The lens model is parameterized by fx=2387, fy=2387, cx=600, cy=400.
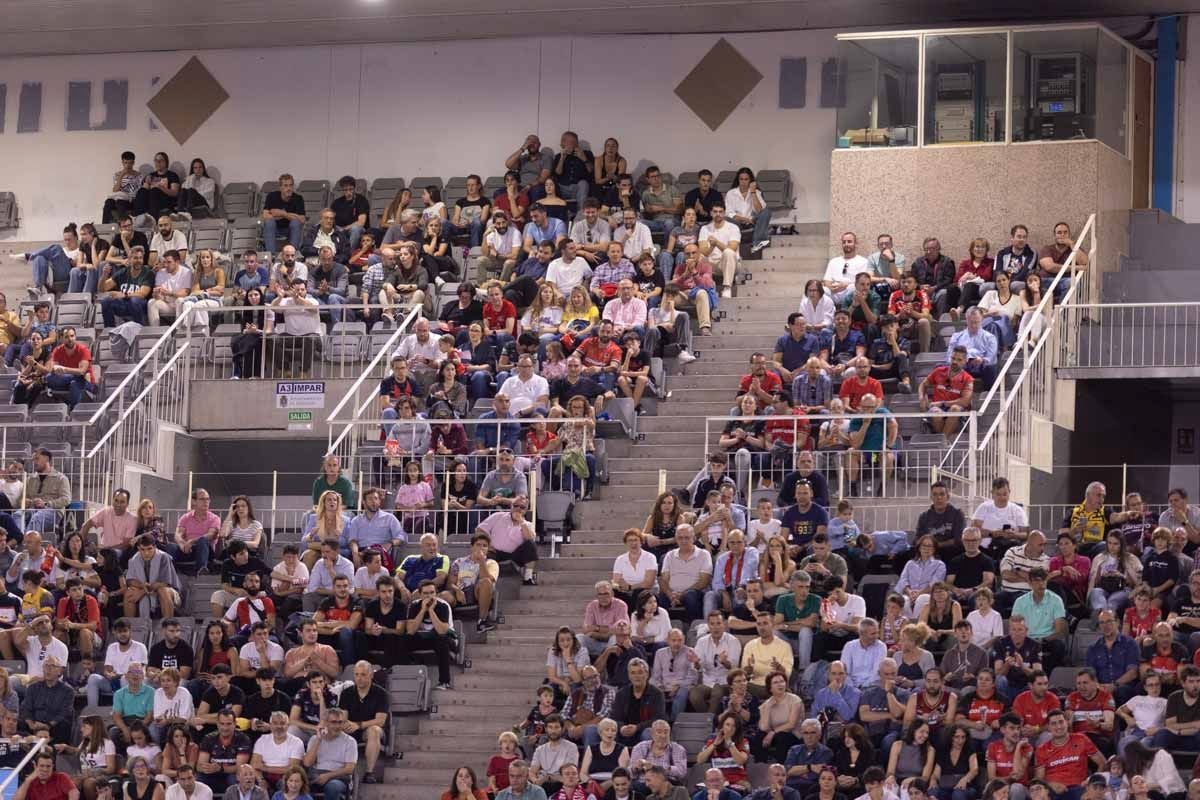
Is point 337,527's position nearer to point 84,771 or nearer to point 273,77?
point 84,771

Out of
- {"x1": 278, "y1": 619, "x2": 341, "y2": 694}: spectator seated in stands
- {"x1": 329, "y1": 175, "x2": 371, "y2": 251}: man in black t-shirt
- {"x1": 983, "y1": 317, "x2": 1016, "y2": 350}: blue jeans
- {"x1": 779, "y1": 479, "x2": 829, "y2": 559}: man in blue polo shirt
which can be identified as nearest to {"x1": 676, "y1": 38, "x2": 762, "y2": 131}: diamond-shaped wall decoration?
{"x1": 329, "y1": 175, "x2": 371, "y2": 251}: man in black t-shirt

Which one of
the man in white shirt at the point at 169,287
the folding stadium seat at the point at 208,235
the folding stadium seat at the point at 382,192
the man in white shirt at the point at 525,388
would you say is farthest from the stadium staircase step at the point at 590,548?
the folding stadium seat at the point at 208,235

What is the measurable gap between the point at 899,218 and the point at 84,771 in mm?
10377

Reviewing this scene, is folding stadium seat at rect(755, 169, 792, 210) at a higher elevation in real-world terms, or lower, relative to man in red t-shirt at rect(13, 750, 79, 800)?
higher

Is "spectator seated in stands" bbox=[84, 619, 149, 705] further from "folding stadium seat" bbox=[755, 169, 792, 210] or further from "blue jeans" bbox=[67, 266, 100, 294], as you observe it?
"folding stadium seat" bbox=[755, 169, 792, 210]

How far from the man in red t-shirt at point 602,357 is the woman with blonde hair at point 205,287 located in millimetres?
4349

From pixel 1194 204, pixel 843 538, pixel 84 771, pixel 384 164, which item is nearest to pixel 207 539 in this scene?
pixel 84 771

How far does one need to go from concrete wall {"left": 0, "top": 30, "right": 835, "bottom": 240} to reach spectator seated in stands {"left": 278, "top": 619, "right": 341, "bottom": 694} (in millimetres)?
9898

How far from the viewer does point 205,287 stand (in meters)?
25.0

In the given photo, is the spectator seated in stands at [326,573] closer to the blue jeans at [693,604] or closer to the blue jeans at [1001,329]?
the blue jeans at [693,604]

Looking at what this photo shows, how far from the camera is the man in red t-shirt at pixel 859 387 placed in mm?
20125

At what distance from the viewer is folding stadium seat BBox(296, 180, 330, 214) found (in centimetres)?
2723

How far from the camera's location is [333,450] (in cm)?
2102

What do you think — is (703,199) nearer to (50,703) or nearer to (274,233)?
(274,233)
